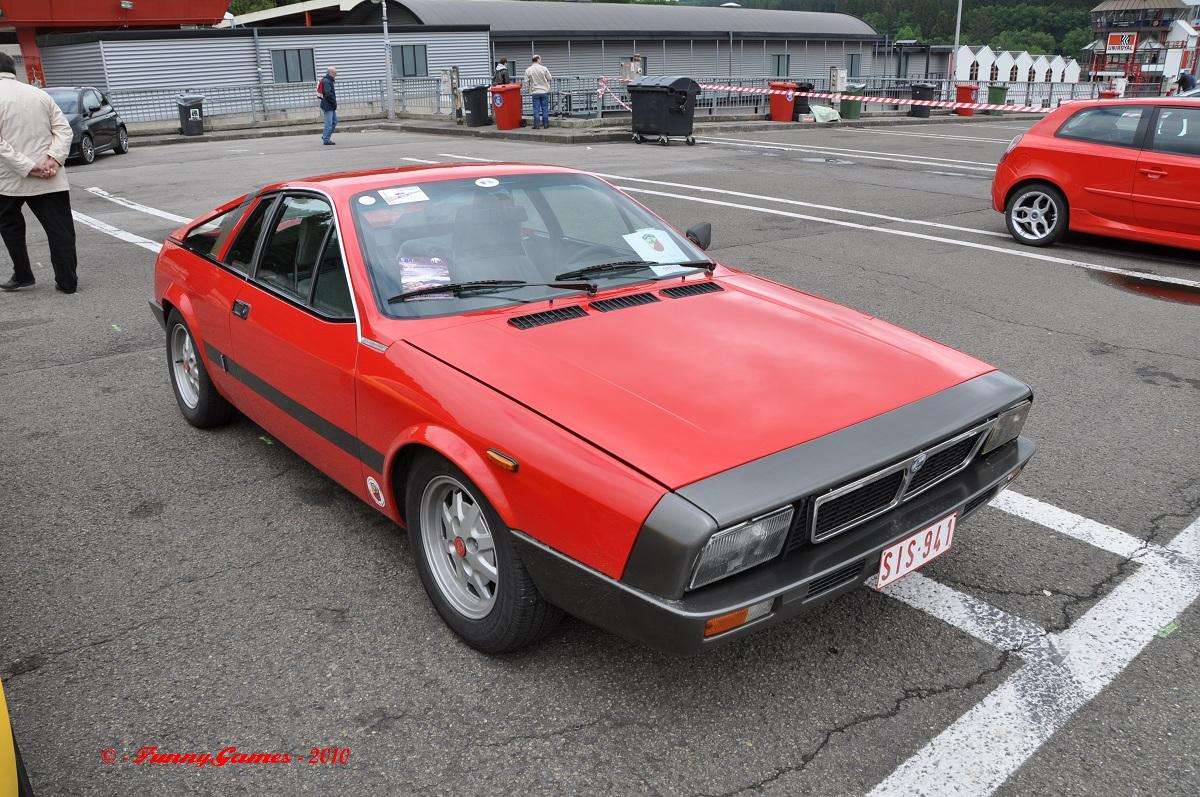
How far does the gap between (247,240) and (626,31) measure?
39096 mm

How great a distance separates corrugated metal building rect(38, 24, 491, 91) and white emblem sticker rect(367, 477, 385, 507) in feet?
100

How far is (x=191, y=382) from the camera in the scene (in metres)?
5.04

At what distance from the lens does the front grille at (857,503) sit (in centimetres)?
263

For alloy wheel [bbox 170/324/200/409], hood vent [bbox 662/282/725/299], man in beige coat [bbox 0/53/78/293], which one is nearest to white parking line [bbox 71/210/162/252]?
man in beige coat [bbox 0/53/78/293]

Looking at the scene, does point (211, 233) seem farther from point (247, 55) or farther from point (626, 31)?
point (626, 31)

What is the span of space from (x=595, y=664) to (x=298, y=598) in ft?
3.87

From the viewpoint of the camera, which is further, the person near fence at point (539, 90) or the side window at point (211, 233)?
the person near fence at point (539, 90)

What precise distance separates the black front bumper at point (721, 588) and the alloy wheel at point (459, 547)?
328mm

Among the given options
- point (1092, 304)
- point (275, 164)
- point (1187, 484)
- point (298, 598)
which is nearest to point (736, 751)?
point (298, 598)

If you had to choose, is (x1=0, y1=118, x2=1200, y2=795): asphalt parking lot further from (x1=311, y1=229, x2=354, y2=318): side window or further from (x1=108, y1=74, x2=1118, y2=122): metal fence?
(x1=108, y1=74, x2=1118, y2=122): metal fence

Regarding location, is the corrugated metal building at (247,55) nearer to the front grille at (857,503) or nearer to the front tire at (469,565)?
the front tire at (469,565)

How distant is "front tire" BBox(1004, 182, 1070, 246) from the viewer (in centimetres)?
928

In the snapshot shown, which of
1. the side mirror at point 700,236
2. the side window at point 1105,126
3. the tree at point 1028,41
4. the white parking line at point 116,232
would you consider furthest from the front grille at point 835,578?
the tree at point 1028,41

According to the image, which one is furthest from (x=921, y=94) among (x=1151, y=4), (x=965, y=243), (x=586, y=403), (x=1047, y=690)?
(x=1151, y=4)
